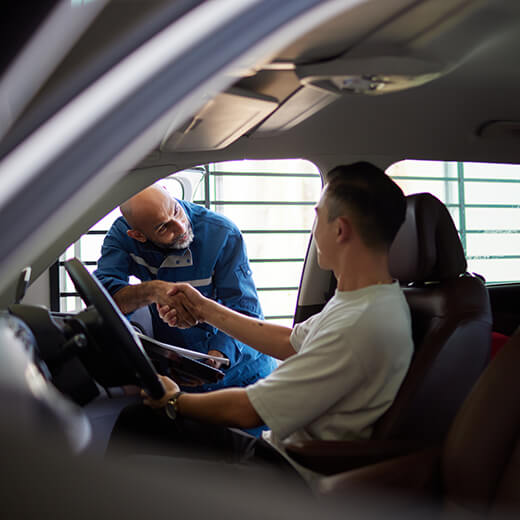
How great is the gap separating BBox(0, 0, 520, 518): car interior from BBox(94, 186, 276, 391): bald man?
548 mm

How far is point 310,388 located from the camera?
136 cm

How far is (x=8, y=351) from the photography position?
0.88 m

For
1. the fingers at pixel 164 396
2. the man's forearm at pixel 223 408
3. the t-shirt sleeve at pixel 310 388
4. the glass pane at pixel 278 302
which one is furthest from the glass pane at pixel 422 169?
the fingers at pixel 164 396

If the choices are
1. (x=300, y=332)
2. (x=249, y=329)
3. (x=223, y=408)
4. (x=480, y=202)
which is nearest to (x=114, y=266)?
(x=249, y=329)

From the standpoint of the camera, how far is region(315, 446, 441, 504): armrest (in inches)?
43.0

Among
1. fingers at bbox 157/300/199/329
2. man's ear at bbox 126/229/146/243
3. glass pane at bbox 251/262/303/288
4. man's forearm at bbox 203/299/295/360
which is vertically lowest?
man's forearm at bbox 203/299/295/360

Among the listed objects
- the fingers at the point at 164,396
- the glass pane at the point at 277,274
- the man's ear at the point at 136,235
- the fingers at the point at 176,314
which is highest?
the man's ear at the point at 136,235

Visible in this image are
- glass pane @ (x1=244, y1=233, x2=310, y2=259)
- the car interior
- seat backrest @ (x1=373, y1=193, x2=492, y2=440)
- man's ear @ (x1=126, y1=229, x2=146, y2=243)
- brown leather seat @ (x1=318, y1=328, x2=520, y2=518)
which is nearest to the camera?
the car interior

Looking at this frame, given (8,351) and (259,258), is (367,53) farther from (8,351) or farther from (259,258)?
(259,258)

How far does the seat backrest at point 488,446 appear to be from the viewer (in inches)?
39.1

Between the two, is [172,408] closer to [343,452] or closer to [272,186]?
[343,452]

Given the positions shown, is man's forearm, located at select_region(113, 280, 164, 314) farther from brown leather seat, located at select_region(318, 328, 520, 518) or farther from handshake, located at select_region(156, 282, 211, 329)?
brown leather seat, located at select_region(318, 328, 520, 518)

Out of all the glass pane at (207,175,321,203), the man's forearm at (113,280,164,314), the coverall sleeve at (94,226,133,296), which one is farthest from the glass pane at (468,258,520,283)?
the coverall sleeve at (94,226,133,296)

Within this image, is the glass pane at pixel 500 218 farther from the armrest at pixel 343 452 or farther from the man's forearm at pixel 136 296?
the man's forearm at pixel 136 296
